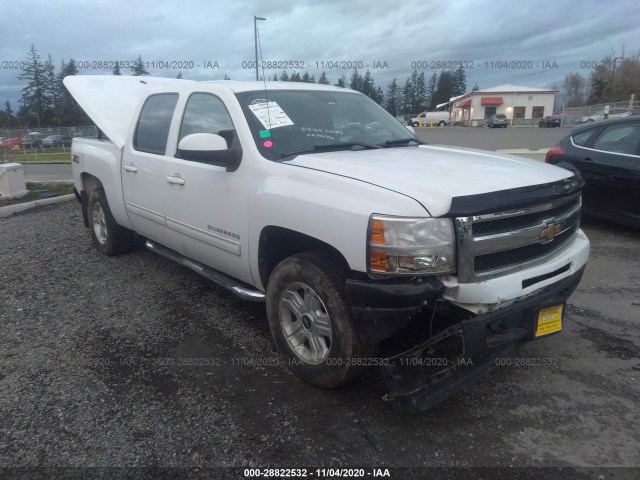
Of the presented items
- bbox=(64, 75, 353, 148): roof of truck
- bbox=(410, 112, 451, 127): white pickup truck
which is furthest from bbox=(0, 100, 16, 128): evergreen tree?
bbox=(64, 75, 353, 148): roof of truck

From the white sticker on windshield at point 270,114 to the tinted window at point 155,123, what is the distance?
112cm

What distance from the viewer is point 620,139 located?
20.1 feet

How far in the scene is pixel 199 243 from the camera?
12.8 ft

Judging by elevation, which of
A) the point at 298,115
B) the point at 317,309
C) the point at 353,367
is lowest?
the point at 353,367

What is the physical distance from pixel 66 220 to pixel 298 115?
6.01 m

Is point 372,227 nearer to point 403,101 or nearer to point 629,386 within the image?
point 629,386

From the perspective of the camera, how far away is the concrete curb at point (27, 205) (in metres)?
8.66

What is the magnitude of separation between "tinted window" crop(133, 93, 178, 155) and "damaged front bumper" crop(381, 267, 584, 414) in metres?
2.93

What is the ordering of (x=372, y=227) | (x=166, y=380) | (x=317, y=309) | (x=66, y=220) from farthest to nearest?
(x=66, y=220) → (x=166, y=380) → (x=317, y=309) → (x=372, y=227)

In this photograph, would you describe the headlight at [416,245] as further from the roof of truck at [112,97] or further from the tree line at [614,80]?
the tree line at [614,80]

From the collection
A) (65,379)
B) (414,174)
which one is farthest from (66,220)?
A: (414,174)

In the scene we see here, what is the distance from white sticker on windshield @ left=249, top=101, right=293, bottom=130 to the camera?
3490 mm

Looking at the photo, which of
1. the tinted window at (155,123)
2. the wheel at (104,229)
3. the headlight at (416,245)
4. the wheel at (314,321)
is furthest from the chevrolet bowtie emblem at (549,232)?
the wheel at (104,229)

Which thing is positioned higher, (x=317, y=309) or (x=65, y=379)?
(x=317, y=309)
